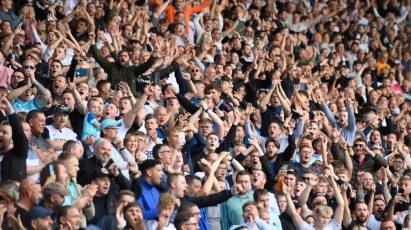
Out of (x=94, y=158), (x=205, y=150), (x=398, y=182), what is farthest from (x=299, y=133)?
(x=94, y=158)

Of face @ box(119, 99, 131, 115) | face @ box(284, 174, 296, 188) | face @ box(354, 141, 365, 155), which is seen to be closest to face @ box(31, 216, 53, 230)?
face @ box(284, 174, 296, 188)

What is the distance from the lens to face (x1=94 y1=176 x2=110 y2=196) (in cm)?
877

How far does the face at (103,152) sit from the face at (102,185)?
0.41m

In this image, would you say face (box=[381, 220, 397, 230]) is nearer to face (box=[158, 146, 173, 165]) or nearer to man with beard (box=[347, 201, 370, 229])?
man with beard (box=[347, 201, 370, 229])

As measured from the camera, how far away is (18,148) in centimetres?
872

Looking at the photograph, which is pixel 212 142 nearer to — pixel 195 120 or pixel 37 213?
pixel 195 120

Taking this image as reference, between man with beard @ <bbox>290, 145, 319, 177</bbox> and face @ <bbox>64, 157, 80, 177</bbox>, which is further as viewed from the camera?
man with beard @ <bbox>290, 145, 319, 177</bbox>

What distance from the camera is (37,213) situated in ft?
25.0

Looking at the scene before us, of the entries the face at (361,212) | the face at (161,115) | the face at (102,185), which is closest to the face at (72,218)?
the face at (102,185)

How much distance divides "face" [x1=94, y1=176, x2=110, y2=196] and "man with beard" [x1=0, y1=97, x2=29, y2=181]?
1.99 ft

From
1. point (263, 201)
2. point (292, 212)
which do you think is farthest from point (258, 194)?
point (292, 212)

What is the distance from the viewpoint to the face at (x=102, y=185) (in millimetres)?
8773

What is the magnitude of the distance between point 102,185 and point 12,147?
800 mm

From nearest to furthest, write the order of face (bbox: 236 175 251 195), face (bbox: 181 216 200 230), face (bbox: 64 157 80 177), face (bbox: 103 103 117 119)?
1. face (bbox: 181 216 200 230)
2. face (bbox: 64 157 80 177)
3. face (bbox: 236 175 251 195)
4. face (bbox: 103 103 117 119)
